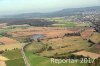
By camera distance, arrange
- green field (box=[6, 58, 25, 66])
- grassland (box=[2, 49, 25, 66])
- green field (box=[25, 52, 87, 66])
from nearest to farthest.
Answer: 1. green field (box=[25, 52, 87, 66])
2. green field (box=[6, 58, 25, 66])
3. grassland (box=[2, 49, 25, 66])

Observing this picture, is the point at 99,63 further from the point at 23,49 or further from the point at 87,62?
the point at 23,49

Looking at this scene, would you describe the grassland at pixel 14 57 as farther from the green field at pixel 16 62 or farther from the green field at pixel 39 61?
the green field at pixel 39 61

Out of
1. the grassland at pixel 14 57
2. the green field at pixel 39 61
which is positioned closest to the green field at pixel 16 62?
the grassland at pixel 14 57

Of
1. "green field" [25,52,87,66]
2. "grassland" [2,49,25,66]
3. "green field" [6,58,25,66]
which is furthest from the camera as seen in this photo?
"grassland" [2,49,25,66]

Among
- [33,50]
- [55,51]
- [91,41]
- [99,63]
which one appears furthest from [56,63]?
[91,41]

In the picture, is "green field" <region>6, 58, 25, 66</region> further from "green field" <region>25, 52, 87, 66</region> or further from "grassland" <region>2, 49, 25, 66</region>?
"green field" <region>25, 52, 87, 66</region>

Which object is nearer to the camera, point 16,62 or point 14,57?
point 16,62

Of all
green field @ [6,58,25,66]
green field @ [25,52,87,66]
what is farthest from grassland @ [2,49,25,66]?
green field @ [25,52,87,66]

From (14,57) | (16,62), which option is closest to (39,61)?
(16,62)

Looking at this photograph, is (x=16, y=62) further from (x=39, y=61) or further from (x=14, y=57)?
(x=14, y=57)

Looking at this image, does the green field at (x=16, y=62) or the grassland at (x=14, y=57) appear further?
the grassland at (x=14, y=57)

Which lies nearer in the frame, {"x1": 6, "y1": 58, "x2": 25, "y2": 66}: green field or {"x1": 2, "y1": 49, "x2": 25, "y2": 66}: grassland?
{"x1": 6, "y1": 58, "x2": 25, "y2": 66}: green field
